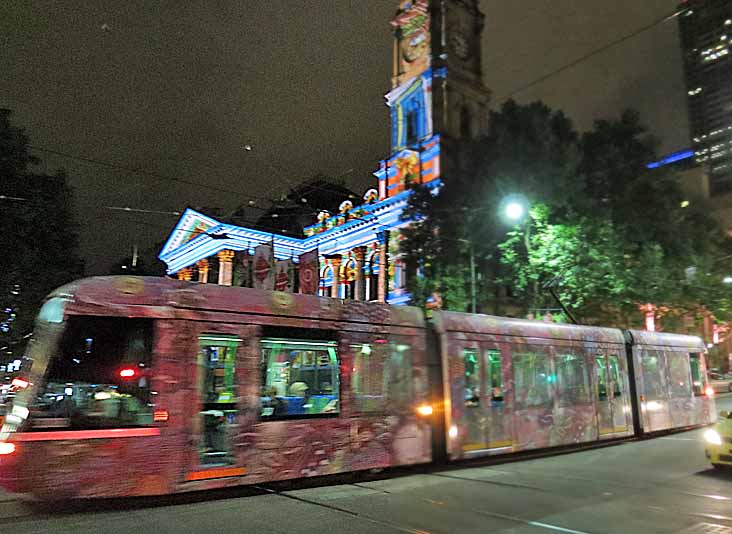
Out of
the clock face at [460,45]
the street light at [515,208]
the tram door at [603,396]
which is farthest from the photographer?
the clock face at [460,45]

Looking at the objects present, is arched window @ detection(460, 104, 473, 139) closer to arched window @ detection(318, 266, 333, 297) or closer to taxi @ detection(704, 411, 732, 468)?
arched window @ detection(318, 266, 333, 297)

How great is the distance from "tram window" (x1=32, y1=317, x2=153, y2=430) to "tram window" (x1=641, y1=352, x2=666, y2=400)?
13.2 metres

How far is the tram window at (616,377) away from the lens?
14.7 meters

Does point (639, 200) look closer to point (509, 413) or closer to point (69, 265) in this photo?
point (509, 413)

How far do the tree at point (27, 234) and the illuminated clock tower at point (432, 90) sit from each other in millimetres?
22719

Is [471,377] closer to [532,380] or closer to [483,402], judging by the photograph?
[483,402]

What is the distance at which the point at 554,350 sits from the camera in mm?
13078

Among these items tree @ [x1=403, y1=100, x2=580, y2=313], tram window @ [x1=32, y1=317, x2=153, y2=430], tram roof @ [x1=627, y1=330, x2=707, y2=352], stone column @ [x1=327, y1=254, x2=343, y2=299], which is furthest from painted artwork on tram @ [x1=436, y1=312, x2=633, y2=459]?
stone column @ [x1=327, y1=254, x2=343, y2=299]

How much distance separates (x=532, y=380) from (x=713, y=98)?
75810 millimetres

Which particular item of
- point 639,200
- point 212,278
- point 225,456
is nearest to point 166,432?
point 225,456

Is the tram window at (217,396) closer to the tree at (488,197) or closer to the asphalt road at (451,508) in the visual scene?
the asphalt road at (451,508)

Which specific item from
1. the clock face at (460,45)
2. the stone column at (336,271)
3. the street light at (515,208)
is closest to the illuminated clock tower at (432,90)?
the clock face at (460,45)

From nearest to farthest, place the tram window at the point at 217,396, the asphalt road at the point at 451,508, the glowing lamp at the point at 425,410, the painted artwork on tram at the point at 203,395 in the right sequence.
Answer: the asphalt road at the point at 451,508
the painted artwork on tram at the point at 203,395
the tram window at the point at 217,396
the glowing lamp at the point at 425,410

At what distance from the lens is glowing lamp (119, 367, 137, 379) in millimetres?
7367
